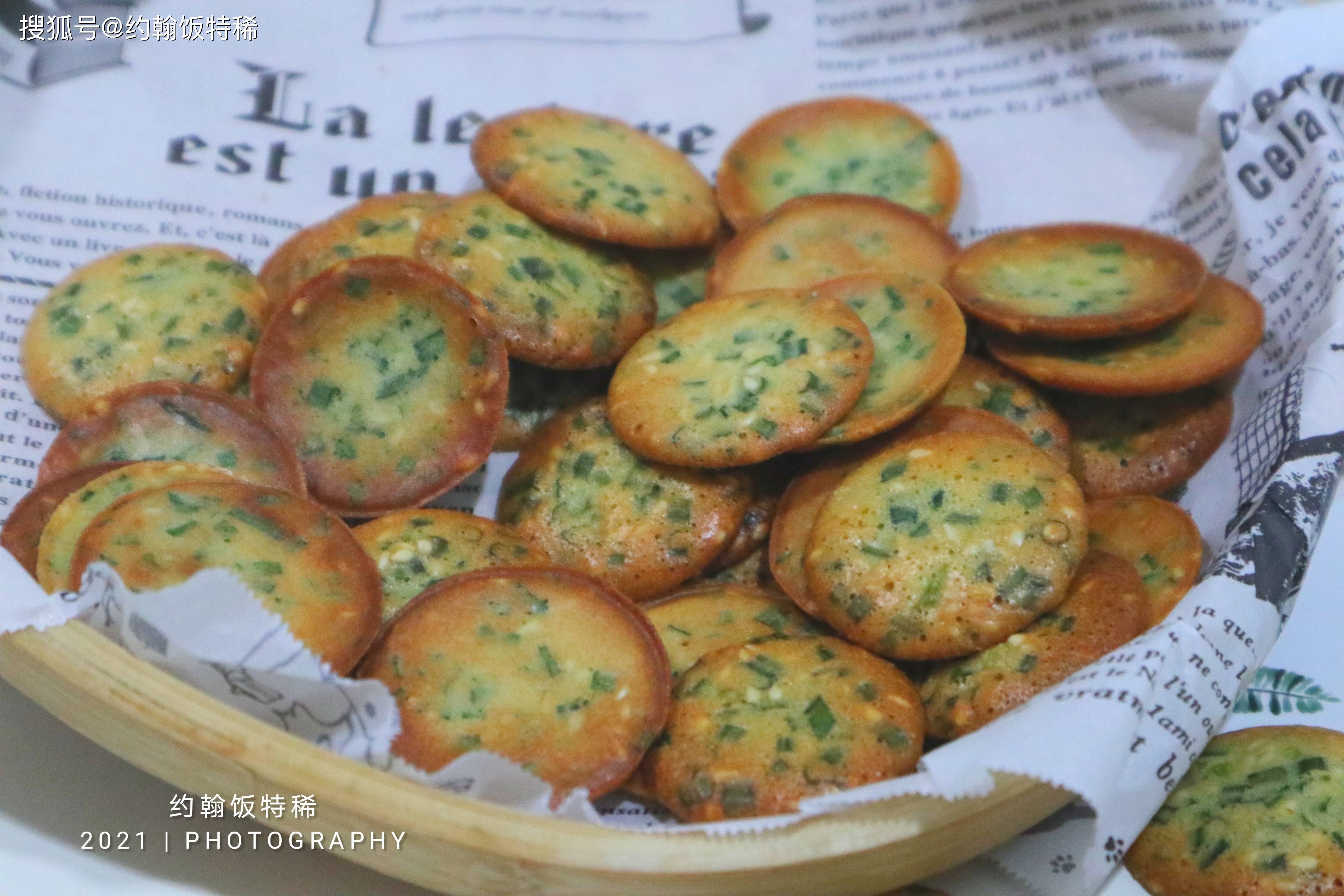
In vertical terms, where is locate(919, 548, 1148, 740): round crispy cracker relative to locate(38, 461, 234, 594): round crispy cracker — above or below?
below

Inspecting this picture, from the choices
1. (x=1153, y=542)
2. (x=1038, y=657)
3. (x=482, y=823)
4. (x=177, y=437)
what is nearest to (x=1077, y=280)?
(x=1153, y=542)

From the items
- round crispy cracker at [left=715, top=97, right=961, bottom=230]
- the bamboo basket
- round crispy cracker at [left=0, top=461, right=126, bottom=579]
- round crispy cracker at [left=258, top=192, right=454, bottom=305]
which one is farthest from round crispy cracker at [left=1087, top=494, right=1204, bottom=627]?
round crispy cracker at [left=0, top=461, right=126, bottom=579]

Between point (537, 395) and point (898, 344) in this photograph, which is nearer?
point (898, 344)

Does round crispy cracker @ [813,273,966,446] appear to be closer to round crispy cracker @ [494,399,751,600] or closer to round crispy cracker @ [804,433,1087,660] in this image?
round crispy cracker @ [804,433,1087,660]

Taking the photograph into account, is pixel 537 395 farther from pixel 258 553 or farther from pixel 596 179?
pixel 258 553

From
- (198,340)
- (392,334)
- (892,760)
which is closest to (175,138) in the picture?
(198,340)

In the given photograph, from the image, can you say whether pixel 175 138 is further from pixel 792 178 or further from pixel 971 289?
pixel 971 289

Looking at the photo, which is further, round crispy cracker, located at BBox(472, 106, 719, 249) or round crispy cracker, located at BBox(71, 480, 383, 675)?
round crispy cracker, located at BBox(472, 106, 719, 249)
